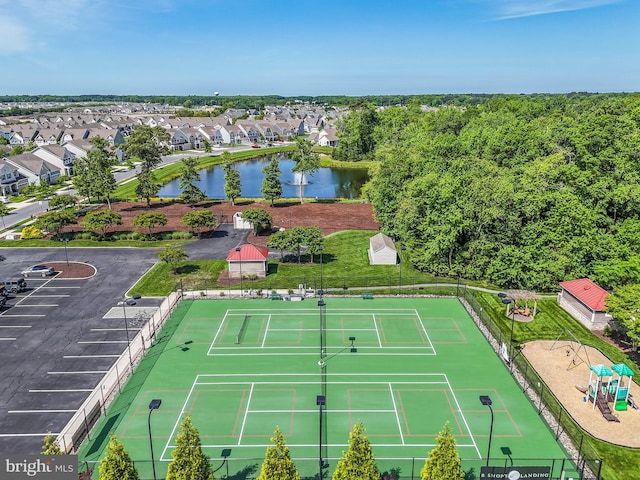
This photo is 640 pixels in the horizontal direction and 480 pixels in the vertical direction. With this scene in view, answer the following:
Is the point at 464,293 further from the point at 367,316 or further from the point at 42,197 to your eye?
the point at 42,197

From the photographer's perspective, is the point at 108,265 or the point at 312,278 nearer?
the point at 312,278

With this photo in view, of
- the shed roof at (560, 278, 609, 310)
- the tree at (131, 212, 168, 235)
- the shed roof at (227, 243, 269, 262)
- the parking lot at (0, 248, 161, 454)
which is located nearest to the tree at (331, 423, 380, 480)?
the parking lot at (0, 248, 161, 454)

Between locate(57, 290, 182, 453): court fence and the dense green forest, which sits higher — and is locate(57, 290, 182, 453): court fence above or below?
below

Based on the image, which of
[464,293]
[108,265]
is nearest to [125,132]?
[108,265]

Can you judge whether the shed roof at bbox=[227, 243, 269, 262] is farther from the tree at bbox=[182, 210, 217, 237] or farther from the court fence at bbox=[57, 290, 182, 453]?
the tree at bbox=[182, 210, 217, 237]

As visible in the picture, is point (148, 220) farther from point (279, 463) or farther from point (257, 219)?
point (279, 463)

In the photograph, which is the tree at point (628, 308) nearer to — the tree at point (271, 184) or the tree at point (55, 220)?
the tree at point (271, 184)

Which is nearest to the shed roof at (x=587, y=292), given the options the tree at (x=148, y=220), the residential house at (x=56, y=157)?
the tree at (x=148, y=220)

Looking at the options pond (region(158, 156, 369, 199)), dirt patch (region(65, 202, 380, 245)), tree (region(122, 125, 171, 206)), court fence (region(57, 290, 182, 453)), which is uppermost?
tree (region(122, 125, 171, 206))
